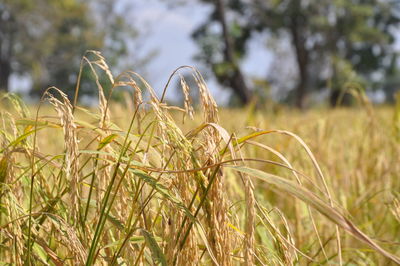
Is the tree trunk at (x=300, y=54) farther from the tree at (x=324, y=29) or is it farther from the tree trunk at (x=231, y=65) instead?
the tree trunk at (x=231, y=65)

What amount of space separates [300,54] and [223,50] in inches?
185

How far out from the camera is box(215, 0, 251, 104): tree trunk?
14.2m

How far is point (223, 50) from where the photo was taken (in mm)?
16938

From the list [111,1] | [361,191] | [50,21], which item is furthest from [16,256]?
[111,1]

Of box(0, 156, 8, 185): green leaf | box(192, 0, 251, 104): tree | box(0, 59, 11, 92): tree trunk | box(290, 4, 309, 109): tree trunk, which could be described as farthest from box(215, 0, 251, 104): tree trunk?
box(0, 156, 8, 185): green leaf

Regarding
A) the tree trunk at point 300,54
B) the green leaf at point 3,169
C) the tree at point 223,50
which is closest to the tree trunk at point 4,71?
the tree at point 223,50

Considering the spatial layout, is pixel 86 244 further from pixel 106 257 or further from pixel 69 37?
pixel 69 37

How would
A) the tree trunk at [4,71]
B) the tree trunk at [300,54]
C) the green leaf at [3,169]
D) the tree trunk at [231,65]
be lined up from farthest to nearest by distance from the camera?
1. the tree trunk at [4,71]
2. the tree trunk at [300,54]
3. the tree trunk at [231,65]
4. the green leaf at [3,169]

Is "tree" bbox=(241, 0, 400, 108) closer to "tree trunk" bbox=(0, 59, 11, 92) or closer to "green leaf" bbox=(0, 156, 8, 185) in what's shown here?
"tree trunk" bbox=(0, 59, 11, 92)

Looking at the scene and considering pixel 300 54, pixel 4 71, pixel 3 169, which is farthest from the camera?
pixel 4 71

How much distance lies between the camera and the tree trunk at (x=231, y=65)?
14190 millimetres

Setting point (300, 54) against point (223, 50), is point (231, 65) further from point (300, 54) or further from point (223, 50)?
point (300, 54)

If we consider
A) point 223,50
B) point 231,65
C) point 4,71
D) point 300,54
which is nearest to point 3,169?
point 231,65

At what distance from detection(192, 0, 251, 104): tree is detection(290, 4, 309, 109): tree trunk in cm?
197
